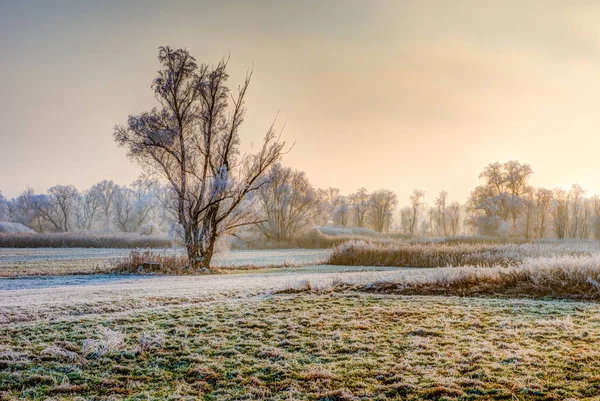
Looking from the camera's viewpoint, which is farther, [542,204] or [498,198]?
[542,204]

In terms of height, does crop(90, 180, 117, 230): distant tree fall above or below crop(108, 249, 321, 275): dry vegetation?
above

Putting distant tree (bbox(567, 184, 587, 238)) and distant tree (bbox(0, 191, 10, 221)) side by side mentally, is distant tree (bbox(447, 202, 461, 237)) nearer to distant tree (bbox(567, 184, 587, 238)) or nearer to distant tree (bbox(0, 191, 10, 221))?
distant tree (bbox(567, 184, 587, 238))

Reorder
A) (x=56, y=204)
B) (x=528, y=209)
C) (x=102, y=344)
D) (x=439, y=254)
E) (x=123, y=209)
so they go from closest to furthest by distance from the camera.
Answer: (x=102, y=344), (x=439, y=254), (x=528, y=209), (x=56, y=204), (x=123, y=209)

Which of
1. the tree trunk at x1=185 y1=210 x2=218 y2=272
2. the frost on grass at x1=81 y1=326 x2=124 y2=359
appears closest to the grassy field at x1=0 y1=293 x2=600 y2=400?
the frost on grass at x1=81 y1=326 x2=124 y2=359

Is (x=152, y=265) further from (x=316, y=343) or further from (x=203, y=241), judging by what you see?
(x=316, y=343)

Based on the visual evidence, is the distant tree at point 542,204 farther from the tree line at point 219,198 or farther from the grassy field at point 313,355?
the grassy field at point 313,355

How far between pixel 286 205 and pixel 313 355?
5534 centimetres

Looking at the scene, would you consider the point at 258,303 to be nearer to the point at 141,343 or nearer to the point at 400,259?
the point at 141,343

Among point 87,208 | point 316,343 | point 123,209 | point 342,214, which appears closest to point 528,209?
point 342,214

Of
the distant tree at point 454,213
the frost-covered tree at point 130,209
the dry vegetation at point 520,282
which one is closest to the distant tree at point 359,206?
the distant tree at point 454,213

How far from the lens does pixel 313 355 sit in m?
7.32

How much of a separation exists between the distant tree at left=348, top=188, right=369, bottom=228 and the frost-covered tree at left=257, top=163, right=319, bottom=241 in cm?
3726

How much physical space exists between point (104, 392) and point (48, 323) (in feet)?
12.5

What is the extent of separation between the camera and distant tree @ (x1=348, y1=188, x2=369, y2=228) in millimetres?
101250
